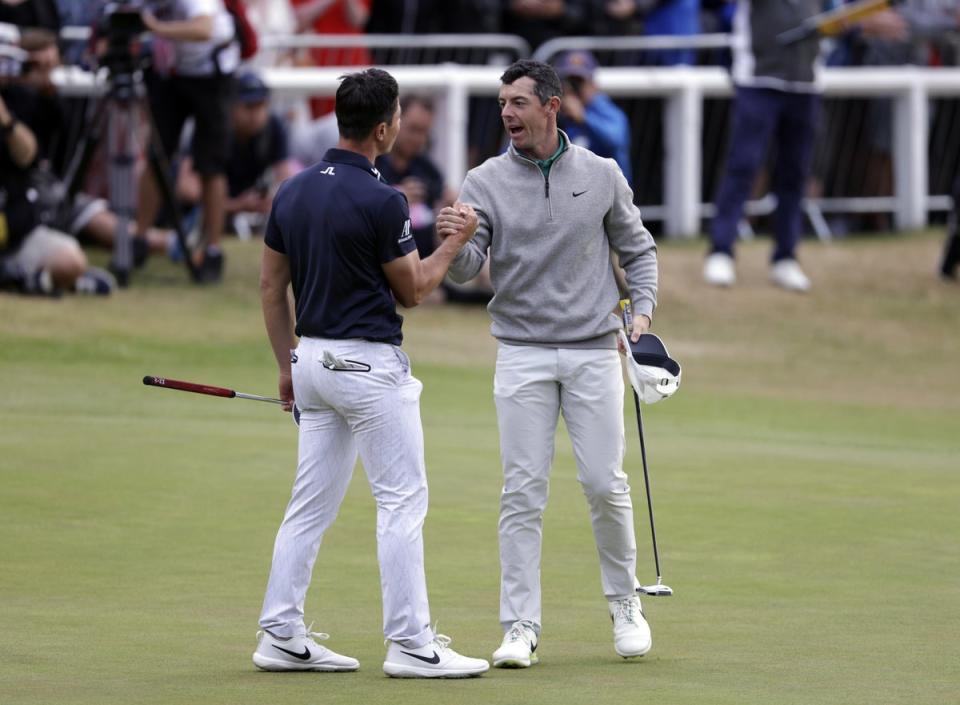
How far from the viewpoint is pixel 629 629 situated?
667 centimetres

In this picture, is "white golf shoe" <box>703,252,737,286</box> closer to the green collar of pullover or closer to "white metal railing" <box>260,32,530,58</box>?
"white metal railing" <box>260,32,530,58</box>

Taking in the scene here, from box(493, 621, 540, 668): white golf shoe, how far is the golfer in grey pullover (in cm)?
11

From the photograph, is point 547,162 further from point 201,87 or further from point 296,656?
point 201,87

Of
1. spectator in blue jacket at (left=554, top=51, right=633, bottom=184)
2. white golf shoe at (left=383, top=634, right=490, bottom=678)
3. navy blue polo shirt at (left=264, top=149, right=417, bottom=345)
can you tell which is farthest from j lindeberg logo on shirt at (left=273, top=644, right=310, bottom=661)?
spectator in blue jacket at (left=554, top=51, right=633, bottom=184)

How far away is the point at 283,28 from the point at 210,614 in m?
11.7

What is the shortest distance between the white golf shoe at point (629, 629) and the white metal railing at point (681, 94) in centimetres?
1076

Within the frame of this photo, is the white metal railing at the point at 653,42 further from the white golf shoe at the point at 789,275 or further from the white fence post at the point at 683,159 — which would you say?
the white golf shoe at the point at 789,275

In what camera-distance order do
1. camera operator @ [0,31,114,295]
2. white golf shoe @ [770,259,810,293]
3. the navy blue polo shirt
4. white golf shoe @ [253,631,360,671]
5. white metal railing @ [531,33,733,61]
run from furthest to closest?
white metal railing @ [531,33,733,61]
white golf shoe @ [770,259,810,293]
camera operator @ [0,31,114,295]
white golf shoe @ [253,631,360,671]
the navy blue polo shirt

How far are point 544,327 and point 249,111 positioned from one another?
1039cm

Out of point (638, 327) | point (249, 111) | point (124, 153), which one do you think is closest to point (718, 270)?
point (249, 111)

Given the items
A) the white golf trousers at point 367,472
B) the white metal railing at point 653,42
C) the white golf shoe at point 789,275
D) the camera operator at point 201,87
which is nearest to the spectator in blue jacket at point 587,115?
the white metal railing at point 653,42

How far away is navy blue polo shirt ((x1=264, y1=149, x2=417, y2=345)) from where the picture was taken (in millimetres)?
6195

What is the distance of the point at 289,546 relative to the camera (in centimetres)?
638

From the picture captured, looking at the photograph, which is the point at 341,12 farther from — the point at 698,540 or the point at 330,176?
the point at 330,176
